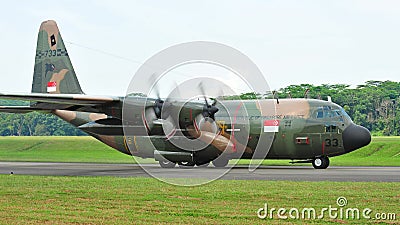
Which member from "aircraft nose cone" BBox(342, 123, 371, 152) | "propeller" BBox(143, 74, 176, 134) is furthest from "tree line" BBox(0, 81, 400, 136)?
"propeller" BBox(143, 74, 176, 134)

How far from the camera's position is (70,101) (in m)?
28.8

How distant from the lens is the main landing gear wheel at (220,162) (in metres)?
32.7

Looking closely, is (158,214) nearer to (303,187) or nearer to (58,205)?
(58,205)

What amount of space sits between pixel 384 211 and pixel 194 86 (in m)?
16.3

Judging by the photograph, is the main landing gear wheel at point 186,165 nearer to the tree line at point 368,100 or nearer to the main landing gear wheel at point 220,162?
the main landing gear wheel at point 220,162

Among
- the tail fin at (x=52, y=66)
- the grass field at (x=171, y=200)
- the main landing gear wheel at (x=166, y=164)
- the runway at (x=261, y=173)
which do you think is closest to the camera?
the grass field at (x=171, y=200)

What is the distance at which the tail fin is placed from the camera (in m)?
35.6

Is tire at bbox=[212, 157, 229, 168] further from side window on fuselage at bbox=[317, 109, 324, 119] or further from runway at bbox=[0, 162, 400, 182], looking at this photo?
side window on fuselage at bbox=[317, 109, 324, 119]

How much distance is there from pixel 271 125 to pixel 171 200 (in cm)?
1507

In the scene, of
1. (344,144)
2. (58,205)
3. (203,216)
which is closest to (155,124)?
(344,144)

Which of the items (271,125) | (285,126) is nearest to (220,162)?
(271,125)

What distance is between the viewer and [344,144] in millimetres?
29594

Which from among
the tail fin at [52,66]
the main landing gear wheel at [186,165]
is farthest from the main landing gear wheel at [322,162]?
the tail fin at [52,66]

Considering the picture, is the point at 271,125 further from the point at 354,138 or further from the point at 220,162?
the point at 354,138
